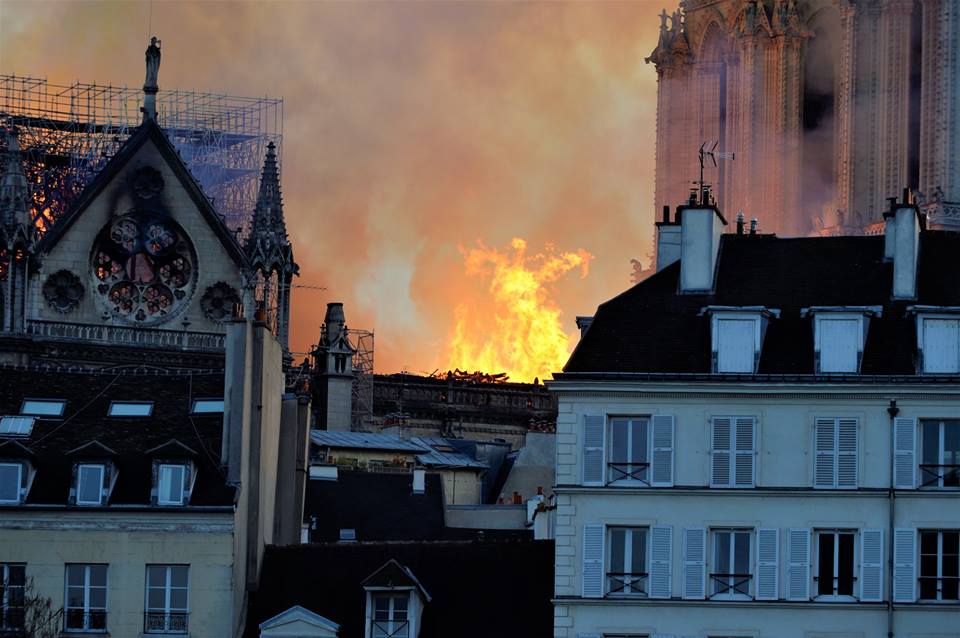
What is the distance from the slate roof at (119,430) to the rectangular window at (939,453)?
45.0 ft

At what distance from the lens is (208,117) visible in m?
112

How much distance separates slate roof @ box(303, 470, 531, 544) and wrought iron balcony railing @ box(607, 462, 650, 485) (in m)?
17.5

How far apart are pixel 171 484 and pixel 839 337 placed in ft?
44.7

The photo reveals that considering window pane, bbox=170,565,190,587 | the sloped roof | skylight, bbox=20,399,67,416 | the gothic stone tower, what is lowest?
window pane, bbox=170,565,190,587

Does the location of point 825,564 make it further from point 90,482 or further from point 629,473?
point 90,482

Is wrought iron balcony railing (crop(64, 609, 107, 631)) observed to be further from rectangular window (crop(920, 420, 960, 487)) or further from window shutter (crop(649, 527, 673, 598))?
rectangular window (crop(920, 420, 960, 487))

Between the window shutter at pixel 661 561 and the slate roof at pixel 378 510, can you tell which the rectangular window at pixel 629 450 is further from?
the slate roof at pixel 378 510

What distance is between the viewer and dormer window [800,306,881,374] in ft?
186

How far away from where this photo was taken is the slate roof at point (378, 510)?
75.2 m

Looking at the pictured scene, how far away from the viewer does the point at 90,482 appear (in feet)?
198

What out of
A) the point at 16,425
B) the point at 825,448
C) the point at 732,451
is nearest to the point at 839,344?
the point at 825,448

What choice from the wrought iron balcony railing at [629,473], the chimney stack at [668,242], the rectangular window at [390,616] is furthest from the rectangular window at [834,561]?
the chimney stack at [668,242]

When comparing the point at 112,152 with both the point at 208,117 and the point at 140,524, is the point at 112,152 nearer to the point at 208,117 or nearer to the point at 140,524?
the point at 208,117

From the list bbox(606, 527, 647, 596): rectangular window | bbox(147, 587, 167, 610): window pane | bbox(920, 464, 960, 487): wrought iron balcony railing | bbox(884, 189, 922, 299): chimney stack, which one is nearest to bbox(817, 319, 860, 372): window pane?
bbox(884, 189, 922, 299): chimney stack
